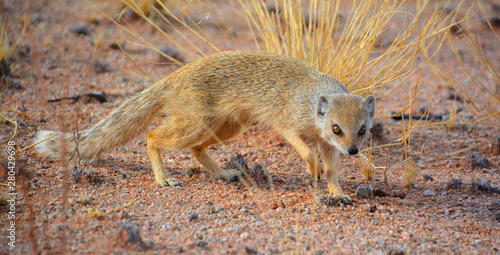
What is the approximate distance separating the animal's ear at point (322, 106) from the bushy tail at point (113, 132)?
1537 millimetres

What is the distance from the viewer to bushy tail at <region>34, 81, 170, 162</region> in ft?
14.1

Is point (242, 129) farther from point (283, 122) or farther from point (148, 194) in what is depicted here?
point (148, 194)

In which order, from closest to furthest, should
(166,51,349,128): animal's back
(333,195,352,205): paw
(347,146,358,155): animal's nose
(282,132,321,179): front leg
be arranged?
(347,146,358,155): animal's nose < (333,195,352,205): paw < (282,132,321,179): front leg < (166,51,349,128): animal's back

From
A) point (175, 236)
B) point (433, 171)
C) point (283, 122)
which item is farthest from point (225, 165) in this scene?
point (433, 171)

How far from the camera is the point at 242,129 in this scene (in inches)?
190

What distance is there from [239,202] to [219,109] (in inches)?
38.9

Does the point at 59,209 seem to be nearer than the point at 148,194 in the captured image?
Yes

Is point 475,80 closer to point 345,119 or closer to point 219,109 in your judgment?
point 345,119

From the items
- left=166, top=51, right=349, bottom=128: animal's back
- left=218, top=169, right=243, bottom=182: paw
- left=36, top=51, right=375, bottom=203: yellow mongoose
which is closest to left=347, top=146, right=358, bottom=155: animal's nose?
left=36, top=51, right=375, bottom=203: yellow mongoose

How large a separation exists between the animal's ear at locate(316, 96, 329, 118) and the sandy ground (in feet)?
2.51

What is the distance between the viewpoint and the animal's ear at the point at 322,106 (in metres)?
4.00

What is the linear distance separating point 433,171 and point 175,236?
342 cm

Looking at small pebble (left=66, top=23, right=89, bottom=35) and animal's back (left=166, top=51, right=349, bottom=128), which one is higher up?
animal's back (left=166, top=51, right=349, bottom=128)

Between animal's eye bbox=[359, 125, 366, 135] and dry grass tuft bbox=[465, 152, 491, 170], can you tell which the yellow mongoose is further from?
dry grass tuft bbox=[465, 152, 491, 170]
